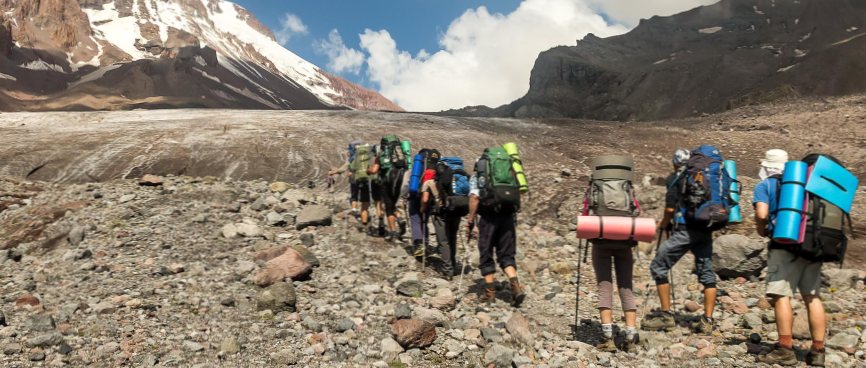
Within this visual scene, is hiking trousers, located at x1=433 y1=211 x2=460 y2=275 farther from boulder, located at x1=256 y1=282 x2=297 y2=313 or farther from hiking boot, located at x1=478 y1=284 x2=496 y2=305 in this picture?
boulder, located at x1=256 y1=282 x2=297 y2=313

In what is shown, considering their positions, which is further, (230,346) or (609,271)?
(609,271)

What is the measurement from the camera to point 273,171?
62.2ft

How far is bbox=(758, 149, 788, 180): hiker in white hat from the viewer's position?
5.61m

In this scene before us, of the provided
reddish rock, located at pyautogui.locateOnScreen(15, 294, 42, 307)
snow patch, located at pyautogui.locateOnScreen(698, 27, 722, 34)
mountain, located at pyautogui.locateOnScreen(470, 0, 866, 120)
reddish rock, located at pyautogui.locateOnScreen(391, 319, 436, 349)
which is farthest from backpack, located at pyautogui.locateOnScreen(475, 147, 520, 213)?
snow patch, located at pyautogui.locateOnScreen(698, 27, 722, 34)

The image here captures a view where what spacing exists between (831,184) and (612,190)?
2.13 meters

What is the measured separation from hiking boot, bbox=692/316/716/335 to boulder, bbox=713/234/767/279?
2550 millimetres

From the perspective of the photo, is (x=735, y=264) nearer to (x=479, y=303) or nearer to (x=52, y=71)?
(x=479, y=303)

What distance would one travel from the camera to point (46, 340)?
18.2 ft

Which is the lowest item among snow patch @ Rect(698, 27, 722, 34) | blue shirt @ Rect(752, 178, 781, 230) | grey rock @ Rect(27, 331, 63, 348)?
grey rock @ Rect(27, 331, 63, 348)

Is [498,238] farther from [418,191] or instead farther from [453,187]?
[418,191]

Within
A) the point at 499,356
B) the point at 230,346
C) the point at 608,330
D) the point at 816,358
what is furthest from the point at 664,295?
the point at 230,346

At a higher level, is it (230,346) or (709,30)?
(709,30)

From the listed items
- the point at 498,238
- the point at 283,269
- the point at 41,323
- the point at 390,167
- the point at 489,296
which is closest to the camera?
the point at 41,323

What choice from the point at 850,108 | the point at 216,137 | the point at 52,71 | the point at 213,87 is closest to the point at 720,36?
the point at 850,108
